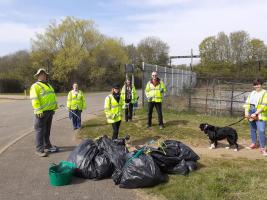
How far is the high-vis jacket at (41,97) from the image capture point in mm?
6679

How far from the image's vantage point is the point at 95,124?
10.8 metres

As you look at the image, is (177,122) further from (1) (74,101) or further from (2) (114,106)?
(2) (114,106)

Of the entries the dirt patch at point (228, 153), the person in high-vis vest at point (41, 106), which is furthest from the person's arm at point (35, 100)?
the dirt patch at point (228, 153)

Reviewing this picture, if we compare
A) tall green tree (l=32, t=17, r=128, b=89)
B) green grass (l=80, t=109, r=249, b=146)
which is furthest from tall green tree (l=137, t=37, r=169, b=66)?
green grass (l=80, t=109, r=249, b=146)

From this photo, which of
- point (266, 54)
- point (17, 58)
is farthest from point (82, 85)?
point (266, 54)

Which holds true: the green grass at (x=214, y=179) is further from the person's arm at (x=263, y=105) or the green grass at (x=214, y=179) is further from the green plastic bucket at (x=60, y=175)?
the green plastic bucket at (x=60, y=175)

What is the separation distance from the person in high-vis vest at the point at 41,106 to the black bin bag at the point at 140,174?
105 inches

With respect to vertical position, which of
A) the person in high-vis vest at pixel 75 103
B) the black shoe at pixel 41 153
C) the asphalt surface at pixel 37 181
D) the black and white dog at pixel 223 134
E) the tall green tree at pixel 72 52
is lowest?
the asphalt surface at pixel 37 181

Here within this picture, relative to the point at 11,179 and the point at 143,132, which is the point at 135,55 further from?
the point at 11,179

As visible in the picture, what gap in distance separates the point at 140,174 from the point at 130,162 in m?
0.28

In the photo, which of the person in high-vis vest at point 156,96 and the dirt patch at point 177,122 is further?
the dirt patch at point 177,122

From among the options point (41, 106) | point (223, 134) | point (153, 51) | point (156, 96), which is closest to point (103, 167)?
point (41, 106)

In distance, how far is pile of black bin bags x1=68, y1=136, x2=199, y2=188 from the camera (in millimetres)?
4957

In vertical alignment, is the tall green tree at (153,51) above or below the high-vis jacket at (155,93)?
above
